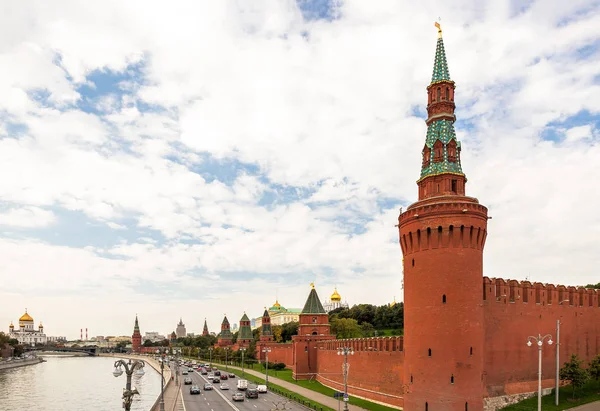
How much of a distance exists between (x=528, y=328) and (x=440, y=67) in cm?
2384

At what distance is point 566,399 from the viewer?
45594 millimetres

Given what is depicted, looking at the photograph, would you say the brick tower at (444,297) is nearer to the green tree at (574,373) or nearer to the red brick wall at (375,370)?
the red brick wall at (375,370)

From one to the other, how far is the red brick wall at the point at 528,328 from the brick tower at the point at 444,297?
137 inches

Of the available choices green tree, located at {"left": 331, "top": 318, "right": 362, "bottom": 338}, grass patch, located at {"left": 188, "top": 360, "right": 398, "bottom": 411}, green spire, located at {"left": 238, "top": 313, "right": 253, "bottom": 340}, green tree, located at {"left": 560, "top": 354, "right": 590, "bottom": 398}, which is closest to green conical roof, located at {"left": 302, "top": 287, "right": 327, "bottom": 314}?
grass patch, located at {"left": 188, "top": 360, "right": 398, "bottom": 411}

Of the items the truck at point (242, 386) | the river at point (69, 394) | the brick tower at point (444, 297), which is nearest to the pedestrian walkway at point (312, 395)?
the truck at point (242, 386)

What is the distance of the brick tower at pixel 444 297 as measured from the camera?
3894cm

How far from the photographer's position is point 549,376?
47.6 m

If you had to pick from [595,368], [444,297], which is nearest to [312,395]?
[444,297]

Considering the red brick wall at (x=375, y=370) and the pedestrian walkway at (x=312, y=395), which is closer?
the red brick wall at (x=375, y=370)

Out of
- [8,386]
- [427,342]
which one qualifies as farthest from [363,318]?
[427,342]

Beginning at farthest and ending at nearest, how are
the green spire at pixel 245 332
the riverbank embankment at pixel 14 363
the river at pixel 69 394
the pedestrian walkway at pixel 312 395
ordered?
the riverbank embankment at pixel 14 363 → the green spire at pixel 245 332 → the river at pixel 69 394 → the pedestrian walkway at pixel 312 395

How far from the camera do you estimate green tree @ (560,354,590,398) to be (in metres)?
45.6

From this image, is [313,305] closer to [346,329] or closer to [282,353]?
[282,353]

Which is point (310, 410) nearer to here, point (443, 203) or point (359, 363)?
point (359, 363)
